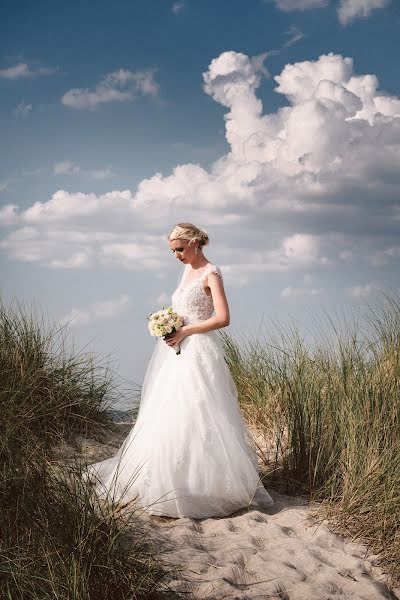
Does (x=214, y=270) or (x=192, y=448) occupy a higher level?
(x=214, y=270)

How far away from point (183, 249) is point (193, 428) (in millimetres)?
1488

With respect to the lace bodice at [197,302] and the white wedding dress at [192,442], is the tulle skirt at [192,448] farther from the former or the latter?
the lace bodice at [197,302]

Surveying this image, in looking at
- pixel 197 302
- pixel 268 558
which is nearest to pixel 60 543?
pixel 268 558

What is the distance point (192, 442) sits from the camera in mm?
5078

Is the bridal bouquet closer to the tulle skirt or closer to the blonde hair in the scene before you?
the tulle skirt

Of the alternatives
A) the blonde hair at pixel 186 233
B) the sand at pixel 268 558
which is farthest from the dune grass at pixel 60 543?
the blonde hair at pixel 186 233

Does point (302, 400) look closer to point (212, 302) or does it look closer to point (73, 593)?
point (212, 302)

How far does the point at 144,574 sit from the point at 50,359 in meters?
3.95

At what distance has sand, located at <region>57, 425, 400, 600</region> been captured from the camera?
3.93m

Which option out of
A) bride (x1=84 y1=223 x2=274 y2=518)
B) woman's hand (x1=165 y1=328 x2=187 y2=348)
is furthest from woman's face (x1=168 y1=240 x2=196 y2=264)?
woman's hand (x1=165 y1=328 x2=187 y2=348)

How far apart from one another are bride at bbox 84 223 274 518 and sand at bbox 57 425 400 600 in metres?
0.18

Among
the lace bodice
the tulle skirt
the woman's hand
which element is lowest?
the tulle skirt

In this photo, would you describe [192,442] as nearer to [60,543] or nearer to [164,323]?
[164,323]

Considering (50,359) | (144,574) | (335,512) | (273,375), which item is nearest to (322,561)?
(335,512)
